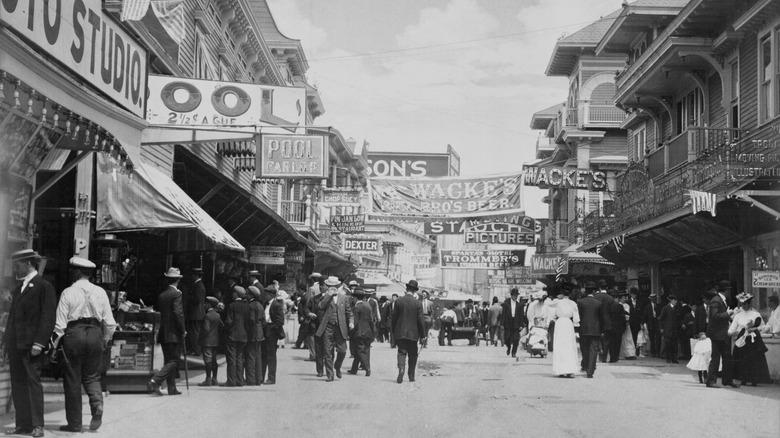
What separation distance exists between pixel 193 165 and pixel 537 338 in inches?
419

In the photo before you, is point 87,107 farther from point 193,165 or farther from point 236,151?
point 236,151

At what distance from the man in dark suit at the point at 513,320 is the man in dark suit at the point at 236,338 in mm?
12542

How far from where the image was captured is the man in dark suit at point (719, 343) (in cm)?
1723

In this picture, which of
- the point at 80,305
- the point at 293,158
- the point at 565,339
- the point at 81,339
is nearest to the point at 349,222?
the point at 293,158

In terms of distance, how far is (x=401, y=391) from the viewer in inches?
625

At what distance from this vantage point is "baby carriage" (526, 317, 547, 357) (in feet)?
89.6

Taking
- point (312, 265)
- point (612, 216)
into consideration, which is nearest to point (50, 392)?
point (612, 216)

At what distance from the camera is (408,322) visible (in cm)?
1772

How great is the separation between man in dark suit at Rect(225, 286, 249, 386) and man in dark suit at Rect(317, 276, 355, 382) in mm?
2132

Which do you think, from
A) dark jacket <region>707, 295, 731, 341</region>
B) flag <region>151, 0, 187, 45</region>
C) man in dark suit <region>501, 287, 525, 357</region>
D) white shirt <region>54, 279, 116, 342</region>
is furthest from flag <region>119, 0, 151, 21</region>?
man in dark suit <region>501, 287, 525, 357</region>

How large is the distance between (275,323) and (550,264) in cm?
2801

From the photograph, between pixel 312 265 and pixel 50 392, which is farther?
pixel 312 265

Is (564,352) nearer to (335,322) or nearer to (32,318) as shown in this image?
(335,322)

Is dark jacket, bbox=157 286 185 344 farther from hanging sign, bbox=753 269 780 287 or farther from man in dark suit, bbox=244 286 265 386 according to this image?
hanging sign, bbox=753 269 780 287
